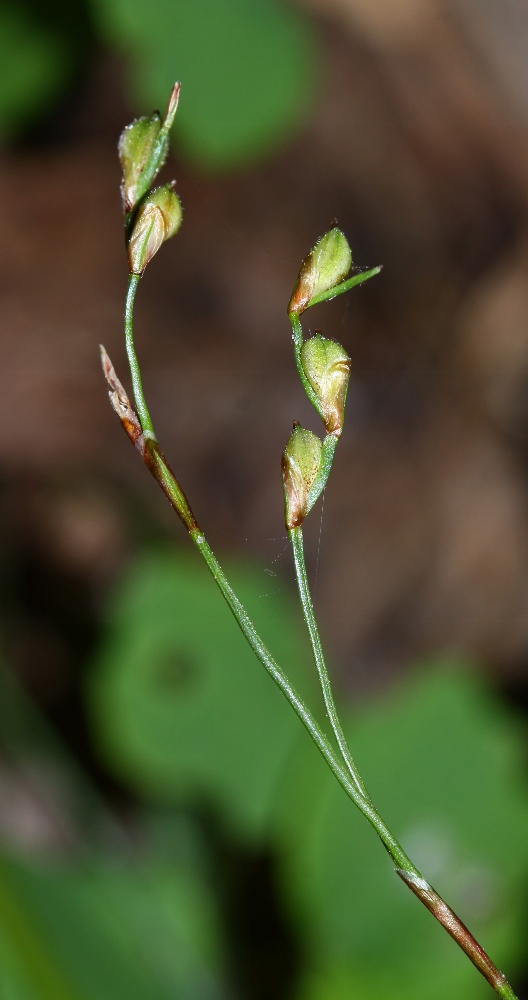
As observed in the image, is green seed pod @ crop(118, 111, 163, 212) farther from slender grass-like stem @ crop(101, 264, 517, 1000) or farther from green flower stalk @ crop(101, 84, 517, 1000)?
slender grass-like stem @ crop(101, 264, 517, 1000)

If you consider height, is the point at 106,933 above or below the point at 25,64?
below

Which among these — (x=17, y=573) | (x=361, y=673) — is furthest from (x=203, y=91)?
(x=361, y=673)

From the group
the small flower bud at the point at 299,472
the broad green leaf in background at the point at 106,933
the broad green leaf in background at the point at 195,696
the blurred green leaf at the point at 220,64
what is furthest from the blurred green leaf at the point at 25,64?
the small flower bud at the point at 299,472

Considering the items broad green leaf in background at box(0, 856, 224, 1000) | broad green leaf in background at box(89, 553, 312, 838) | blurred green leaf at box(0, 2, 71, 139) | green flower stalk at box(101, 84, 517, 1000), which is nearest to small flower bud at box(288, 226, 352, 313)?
green flower stalk at box(101, 84, 517, 1000)

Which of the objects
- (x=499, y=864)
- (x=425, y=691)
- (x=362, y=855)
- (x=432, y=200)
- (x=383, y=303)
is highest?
(x=432, y=200)

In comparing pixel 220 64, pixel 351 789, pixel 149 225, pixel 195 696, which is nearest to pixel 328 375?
pixel 149 225

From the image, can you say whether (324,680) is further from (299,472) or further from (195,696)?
(195,696)

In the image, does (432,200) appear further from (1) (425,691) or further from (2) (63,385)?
(1) (425,691)
